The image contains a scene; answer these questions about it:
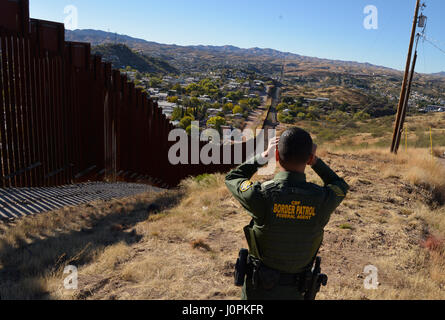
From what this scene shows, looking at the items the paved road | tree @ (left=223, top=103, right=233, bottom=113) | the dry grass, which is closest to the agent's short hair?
the dry grass

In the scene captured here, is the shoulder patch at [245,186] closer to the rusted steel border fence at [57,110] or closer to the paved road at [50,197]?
the paved road at [50,197]

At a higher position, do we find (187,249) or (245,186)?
(245,186)

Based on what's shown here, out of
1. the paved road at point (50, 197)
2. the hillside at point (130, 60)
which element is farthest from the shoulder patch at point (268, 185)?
the hillside at point (130, 60)

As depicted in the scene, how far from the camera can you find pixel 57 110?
23.1 ft

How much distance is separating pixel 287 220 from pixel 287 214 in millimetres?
42

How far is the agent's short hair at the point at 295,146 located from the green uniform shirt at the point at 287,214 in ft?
0.35

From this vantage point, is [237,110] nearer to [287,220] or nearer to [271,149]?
[271,149]

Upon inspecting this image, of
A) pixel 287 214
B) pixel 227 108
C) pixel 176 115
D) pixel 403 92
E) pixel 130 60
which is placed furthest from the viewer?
pixel 130 60

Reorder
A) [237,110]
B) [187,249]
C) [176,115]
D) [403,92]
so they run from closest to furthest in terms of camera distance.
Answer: [187,249] → [403,92] → [176,115] → [237,110]

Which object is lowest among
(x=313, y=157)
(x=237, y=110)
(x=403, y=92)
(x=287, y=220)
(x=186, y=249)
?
(x=237, y=110)

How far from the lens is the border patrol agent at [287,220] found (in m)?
2.21

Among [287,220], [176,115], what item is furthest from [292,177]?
[176,115]

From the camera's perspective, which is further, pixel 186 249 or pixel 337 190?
pixel 186 249
